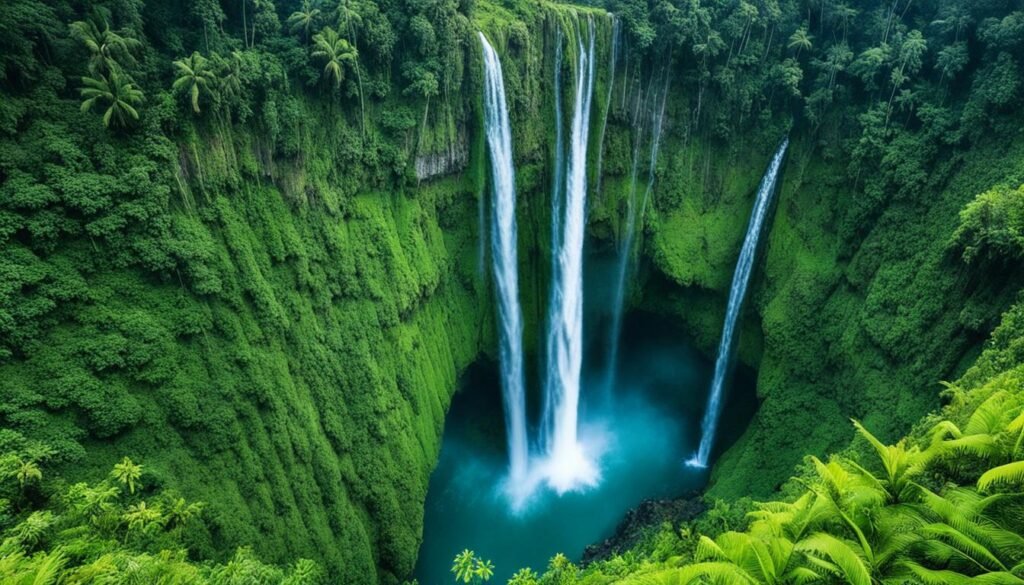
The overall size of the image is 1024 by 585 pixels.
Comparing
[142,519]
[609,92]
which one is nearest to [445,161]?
[609,92]

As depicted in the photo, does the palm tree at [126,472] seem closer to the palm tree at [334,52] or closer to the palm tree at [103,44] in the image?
the palm tree at [103,44]

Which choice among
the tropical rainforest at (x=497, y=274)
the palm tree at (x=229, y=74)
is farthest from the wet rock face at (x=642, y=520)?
the palm tree at (x=229, y=74)

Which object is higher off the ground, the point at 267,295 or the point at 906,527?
the point at 906,527

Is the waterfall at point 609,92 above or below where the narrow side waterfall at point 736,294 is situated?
above

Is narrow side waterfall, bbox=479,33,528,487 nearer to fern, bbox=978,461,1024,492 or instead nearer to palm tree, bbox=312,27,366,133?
palm tree, bbox=312,27,366,133

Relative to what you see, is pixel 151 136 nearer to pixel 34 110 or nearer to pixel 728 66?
pixel 34 110

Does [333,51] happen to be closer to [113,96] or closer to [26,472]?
[113,96]

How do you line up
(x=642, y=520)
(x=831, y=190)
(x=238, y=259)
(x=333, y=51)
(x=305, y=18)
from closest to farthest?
(x=238, y=259) → (x=305, y=18) → (x=333, y=51) → (x=642, y=520) → (x=831, y=190)
